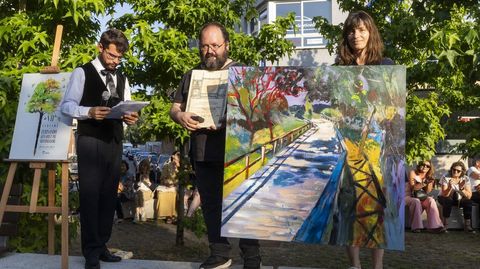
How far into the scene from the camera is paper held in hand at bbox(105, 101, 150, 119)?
3.49 metres

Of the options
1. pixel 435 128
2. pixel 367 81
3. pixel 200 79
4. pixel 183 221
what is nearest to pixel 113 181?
pixel 200 79

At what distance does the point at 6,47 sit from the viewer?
6.49 meters

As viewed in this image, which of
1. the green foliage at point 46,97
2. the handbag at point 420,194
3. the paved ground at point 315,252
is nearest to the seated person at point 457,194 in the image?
the handbag at point 420,194

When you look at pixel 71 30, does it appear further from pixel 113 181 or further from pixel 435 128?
pixel 435 128

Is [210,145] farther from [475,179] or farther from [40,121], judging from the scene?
[475,179]

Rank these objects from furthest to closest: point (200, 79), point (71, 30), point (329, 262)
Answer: point (329, 262) < point (71, 30) < point (200, 79)

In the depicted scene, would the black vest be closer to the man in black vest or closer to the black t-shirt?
the man in black vest

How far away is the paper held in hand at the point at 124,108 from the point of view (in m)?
3.49

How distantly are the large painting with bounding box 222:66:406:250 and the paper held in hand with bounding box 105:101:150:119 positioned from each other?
551 mm

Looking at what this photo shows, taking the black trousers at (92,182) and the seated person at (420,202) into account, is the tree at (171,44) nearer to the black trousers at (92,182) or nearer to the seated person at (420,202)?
the black trousers at (92,182)

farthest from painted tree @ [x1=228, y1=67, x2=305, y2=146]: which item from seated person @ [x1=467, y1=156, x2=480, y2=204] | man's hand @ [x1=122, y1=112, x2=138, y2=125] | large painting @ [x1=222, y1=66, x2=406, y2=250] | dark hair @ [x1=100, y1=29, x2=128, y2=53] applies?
seated person @ [x1=467, y1=156, x2=480, y2=204]

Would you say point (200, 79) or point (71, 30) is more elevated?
point (71, 30)

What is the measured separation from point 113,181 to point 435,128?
22.8ft

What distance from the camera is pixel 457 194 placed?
10.9 metres
